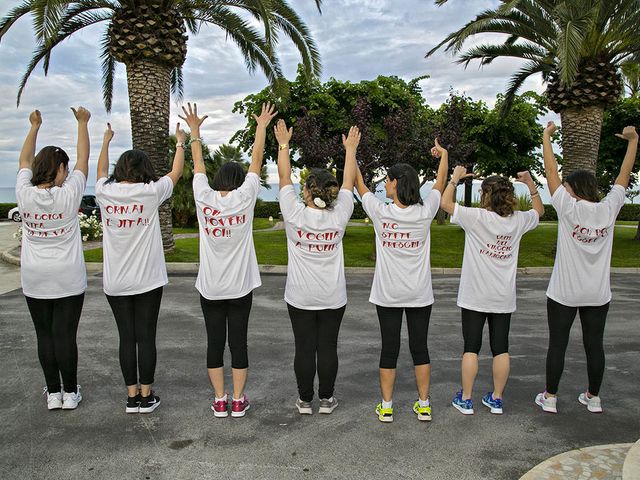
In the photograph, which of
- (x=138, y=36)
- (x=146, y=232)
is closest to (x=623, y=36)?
(x=138, y=36)

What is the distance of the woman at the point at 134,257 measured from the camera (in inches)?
157

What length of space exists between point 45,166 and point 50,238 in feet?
1.79

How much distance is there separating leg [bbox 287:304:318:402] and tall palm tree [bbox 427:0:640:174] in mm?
9931

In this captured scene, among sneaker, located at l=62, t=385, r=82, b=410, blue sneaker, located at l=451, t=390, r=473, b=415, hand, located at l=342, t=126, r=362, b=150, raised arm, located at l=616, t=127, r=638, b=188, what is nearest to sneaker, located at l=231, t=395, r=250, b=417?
sneaker, located at l=62, t=385, r=82, b=410

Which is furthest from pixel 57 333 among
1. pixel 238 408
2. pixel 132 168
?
pixel 238 408

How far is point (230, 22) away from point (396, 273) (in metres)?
11.3

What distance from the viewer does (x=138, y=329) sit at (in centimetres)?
414

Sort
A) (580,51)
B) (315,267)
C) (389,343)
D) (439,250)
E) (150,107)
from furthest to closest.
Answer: (439,250)
(150,107)
(580,51)
(389,343)
(315,267)

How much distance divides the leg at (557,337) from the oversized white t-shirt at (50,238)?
3.65 meters

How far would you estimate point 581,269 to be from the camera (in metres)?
4.09

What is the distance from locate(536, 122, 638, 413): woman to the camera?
407 centimetres

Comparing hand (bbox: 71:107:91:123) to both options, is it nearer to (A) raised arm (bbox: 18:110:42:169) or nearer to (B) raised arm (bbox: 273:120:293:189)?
(A) raised arm (bbox: 18:110:42:169)

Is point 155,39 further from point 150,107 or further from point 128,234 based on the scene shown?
point 128,234

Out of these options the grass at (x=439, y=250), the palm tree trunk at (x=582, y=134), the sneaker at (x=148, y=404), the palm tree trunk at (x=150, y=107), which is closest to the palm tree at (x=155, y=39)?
the palm tree trunk at (x=150, y=107)
